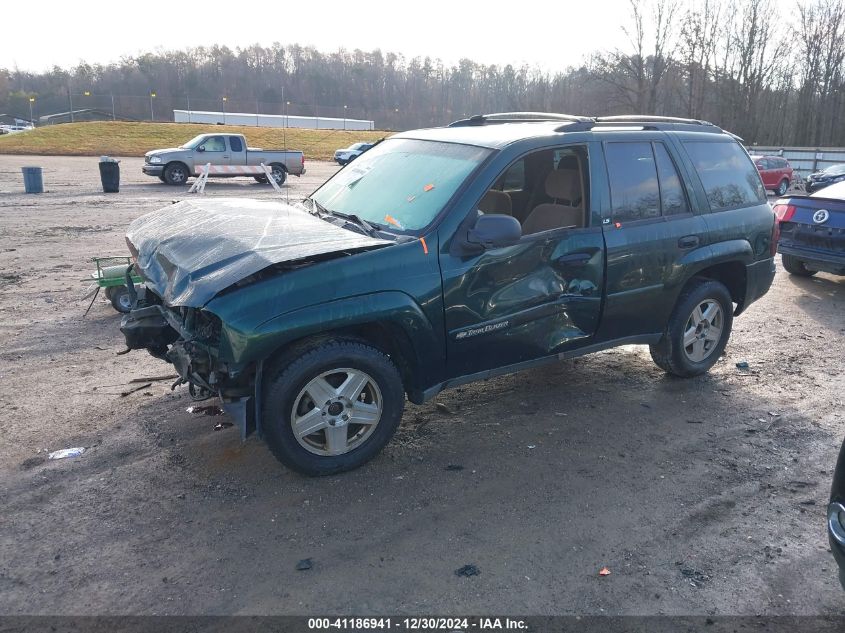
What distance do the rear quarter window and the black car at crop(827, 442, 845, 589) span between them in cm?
324

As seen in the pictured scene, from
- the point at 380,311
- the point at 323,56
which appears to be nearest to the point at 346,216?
the point at 380,311

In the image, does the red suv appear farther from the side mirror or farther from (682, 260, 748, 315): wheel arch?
the side mirror

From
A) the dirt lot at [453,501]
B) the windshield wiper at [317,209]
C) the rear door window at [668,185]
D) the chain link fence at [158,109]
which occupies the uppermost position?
the chain link fence at [158,109]

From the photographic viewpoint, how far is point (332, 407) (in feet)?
12.9

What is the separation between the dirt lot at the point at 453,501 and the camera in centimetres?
310

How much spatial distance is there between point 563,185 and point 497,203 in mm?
549

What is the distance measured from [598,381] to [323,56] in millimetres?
126621

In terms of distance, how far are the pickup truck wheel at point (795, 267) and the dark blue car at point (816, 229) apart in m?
0.09

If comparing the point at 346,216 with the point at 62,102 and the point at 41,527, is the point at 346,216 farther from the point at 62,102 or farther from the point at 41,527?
the point at 62,102

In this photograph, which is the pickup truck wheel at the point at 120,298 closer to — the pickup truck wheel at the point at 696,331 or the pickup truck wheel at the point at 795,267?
the pickup truck wheel at the point at 696,331

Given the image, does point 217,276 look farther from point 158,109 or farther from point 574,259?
point 158,109

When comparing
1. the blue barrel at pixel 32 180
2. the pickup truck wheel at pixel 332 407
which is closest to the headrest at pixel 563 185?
the pickup truck wheel at pixel 332 407

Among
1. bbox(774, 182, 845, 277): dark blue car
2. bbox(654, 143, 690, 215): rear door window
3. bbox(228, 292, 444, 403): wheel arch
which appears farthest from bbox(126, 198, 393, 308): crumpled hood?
bbox(774, 182, 845, 277): dark blue car

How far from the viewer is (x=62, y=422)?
4.70 metres
